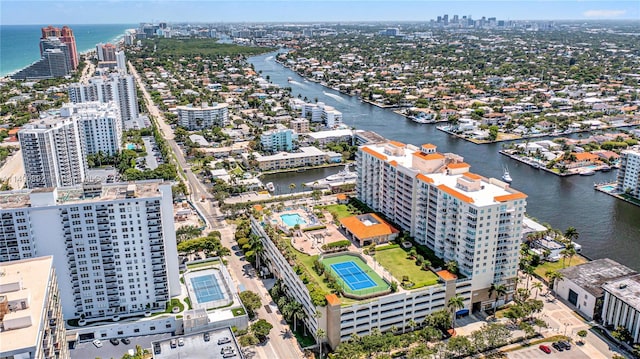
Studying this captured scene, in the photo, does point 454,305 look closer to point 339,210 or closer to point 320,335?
point 320,335

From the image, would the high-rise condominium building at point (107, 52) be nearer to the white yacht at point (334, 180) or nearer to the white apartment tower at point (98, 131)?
the white apartment tower at point (98, 131)

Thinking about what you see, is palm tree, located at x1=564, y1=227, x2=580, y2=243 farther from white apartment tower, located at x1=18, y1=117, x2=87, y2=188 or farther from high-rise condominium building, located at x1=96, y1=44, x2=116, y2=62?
high-rise condominium building, located at x1=96, y1=44, x2=116, y2=62

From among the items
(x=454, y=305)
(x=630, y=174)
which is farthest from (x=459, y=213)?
(x=630, y=174)

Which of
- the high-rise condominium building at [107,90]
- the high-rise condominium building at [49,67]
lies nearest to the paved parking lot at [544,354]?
the high-rise condominium building at [107,90]

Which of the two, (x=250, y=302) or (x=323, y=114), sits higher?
(x=323, y=114)

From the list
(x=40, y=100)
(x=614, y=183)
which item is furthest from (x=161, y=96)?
(x=614, y=183)

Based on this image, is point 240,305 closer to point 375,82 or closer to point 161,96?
point 161,96

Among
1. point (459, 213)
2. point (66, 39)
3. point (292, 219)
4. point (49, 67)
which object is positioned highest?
point (66, 39)
